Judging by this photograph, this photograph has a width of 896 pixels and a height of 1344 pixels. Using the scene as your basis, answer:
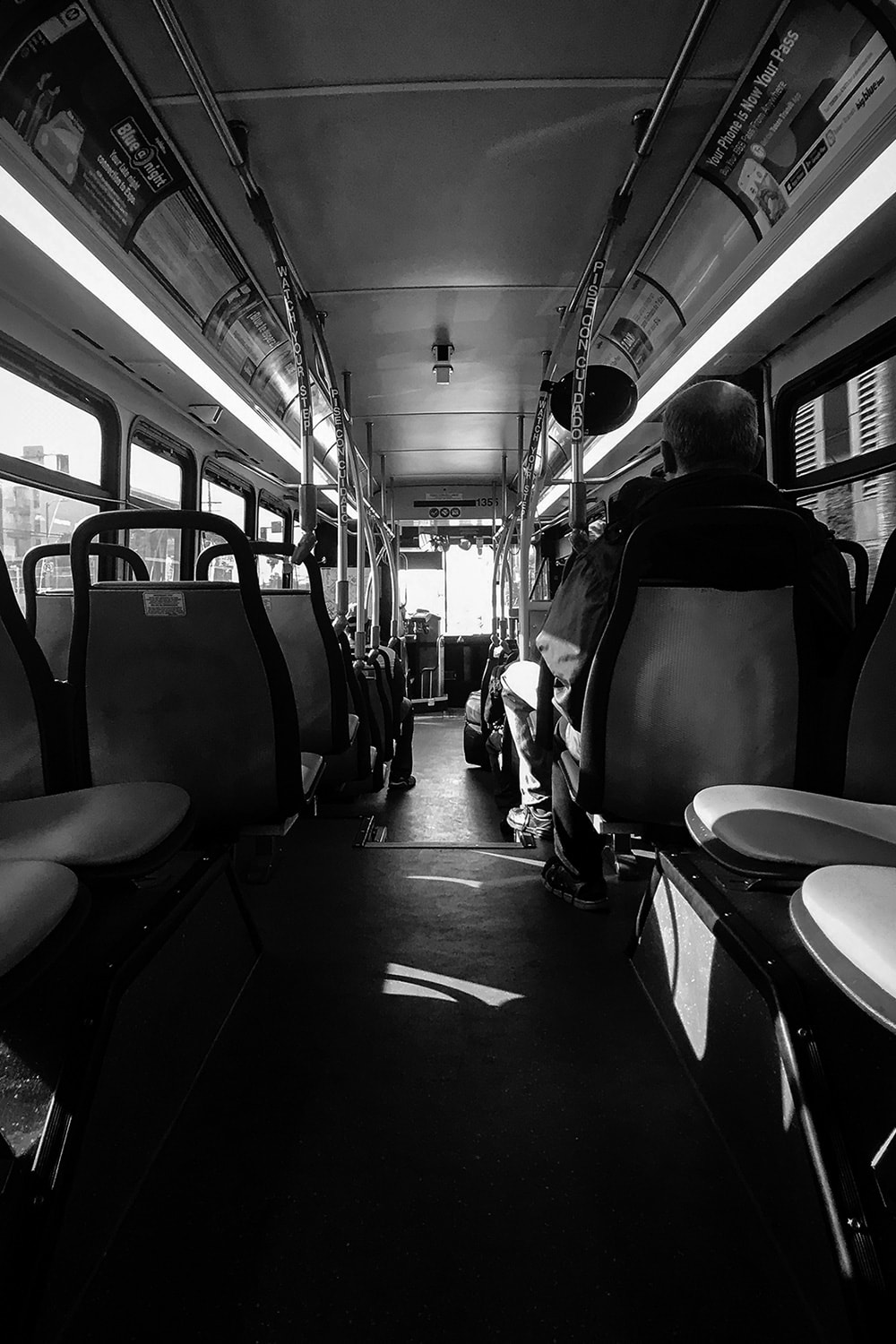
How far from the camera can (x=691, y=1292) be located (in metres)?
0.95

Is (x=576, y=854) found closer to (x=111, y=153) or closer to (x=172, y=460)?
(x=111, y=153)

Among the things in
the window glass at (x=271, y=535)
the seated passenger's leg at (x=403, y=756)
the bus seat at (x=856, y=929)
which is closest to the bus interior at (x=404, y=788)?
the bus seat at (x=856, y=929)

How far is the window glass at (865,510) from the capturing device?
8.98 ft

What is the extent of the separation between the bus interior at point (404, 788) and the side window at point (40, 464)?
0.02 meters

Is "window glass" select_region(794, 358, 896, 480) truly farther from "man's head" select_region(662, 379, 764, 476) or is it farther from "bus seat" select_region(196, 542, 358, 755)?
"bus seat" select_region(196, 542, 358, 755)

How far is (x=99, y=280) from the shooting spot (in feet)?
9.37

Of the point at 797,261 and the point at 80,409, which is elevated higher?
the point at 797,261

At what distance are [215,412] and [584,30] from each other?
3.14 m

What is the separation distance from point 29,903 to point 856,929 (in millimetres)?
990

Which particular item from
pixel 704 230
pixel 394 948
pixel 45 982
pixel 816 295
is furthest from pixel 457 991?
pixel 704 230

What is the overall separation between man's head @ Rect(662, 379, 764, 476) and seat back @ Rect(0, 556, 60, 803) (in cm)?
163

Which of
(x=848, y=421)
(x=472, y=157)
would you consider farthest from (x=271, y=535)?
(x=848, y=421)

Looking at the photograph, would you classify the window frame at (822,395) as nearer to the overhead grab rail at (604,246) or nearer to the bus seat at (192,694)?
the overhead grab rail at (604,246)

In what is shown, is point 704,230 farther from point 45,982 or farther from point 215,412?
point 45,982
